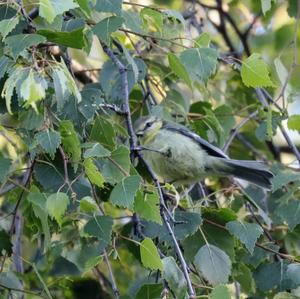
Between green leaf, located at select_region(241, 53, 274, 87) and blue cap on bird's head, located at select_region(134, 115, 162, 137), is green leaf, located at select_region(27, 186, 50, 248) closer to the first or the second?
green leaf, located at select_region(241, 53, 274, 87)

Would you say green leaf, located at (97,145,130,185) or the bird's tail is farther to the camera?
the bird's tail

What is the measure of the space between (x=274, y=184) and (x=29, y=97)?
3.36ft

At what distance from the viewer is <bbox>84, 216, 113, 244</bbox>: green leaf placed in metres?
2.07

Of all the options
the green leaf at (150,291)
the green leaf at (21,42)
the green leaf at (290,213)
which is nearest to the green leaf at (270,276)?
the green leaf at (290,213)

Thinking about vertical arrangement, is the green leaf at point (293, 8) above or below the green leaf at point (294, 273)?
above

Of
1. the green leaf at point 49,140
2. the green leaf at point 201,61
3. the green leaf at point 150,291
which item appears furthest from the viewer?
the green leaf at point 201,61

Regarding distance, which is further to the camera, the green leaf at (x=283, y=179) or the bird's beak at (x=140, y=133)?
the bird's beak at (x=140, y=133)

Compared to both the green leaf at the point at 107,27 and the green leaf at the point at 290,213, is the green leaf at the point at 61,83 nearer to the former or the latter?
the green leaf at the point at 107,27

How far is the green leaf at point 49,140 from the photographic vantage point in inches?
75.1

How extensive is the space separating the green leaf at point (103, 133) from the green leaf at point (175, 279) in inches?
18.9

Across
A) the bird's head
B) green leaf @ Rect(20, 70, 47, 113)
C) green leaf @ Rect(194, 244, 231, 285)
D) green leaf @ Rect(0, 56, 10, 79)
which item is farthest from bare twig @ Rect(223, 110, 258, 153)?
green leaf @ Rect(20, 70, 47, 113)

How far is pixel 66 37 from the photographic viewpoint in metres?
1.98

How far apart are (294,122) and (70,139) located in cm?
80

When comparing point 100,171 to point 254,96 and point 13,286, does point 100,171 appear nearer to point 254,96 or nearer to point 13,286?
point 13,286
